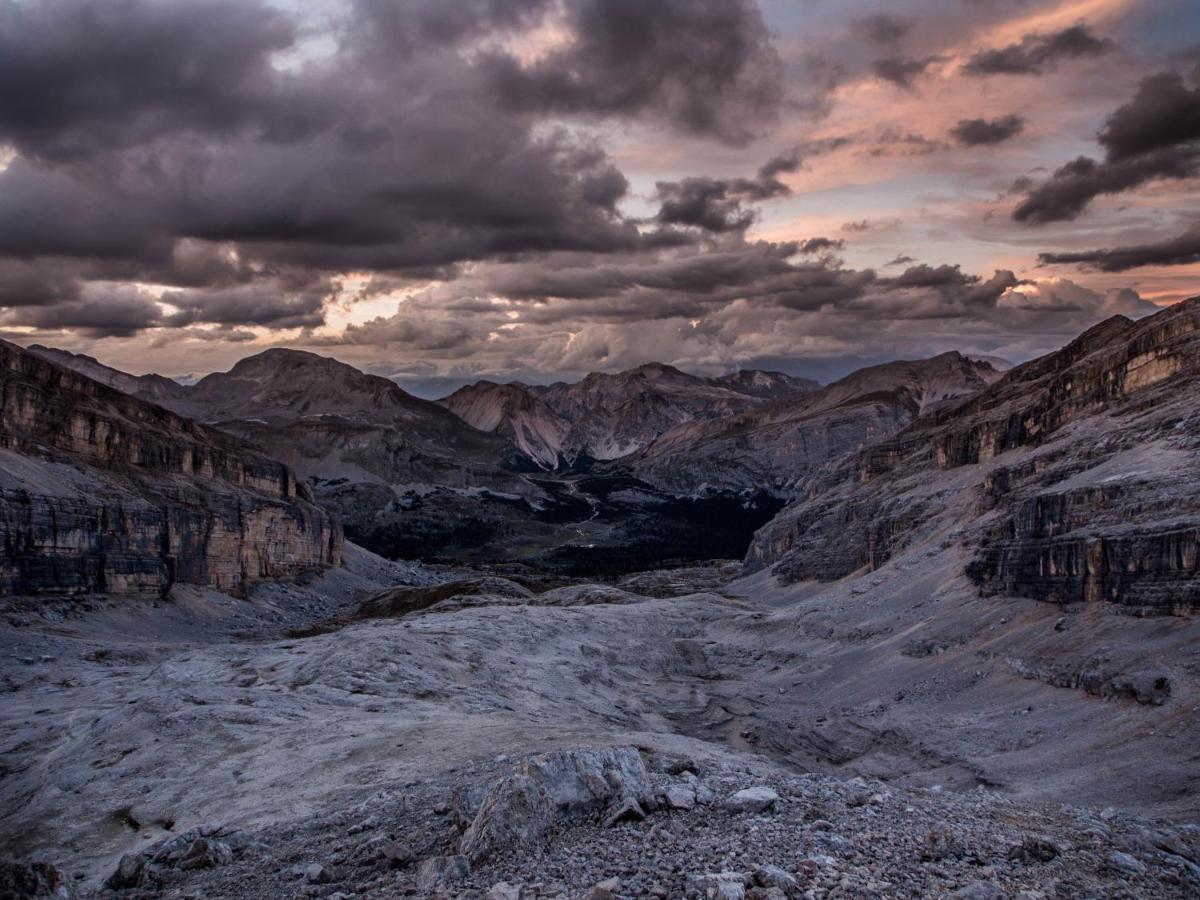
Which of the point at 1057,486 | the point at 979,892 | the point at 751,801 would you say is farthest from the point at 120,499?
the point at 979,892

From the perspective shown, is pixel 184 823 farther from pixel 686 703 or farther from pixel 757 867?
pixel 686 703

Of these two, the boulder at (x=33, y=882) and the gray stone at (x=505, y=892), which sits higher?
the gray stone at (x=505, y=892)

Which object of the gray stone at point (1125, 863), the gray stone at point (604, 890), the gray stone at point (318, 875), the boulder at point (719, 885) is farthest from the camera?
the gray stone at point (318, 875)

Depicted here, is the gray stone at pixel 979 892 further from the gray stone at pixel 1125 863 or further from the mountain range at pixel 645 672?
the gray stone at pixel 1125 863

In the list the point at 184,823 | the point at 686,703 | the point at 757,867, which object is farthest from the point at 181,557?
the point at 757,867

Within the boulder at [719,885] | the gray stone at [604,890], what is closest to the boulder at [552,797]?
the gray stone at [604,890]
